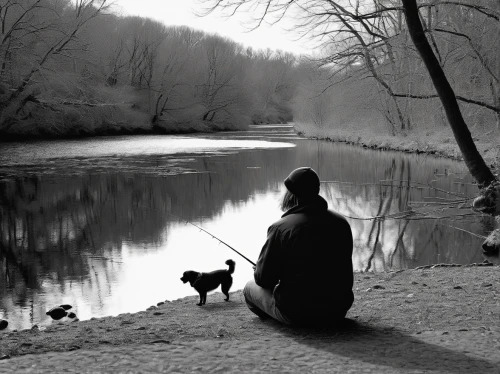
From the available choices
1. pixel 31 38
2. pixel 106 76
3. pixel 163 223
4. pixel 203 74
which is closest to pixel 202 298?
pixel 163 223

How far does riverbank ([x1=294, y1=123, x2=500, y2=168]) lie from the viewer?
18.2 meters

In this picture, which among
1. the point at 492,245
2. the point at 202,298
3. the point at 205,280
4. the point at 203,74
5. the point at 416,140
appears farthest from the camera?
the point at 203,74

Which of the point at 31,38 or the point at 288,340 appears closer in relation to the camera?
the point at 288,340

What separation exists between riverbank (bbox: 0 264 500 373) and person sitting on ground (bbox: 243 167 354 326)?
196 millimetres

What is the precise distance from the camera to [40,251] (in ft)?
32.9

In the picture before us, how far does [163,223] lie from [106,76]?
135ft

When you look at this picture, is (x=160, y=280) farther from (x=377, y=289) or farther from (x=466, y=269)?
(x=466, y=269)

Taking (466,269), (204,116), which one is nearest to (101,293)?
(466,269)

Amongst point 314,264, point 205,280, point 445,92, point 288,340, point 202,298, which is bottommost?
point 202,298

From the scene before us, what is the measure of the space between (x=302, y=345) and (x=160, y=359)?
953mm

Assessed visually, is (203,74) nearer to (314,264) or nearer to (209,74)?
(209,74)

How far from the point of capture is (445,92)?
8969 mm

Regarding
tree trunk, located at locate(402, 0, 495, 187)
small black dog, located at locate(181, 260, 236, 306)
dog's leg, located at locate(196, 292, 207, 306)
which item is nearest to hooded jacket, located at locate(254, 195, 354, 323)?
small black dog, located at locate(181, 260, 236, 306)

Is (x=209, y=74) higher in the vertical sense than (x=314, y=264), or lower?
→ higher
